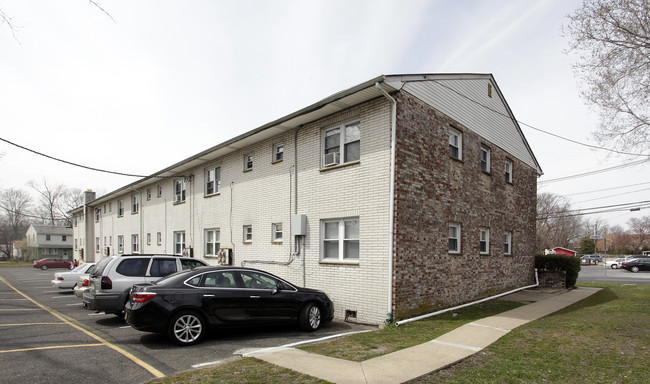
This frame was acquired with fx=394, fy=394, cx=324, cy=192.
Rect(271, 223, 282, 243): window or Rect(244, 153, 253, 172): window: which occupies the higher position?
Rect(244, 153, 253, 172): window

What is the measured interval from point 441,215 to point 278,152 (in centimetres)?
569

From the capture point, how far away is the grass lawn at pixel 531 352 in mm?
5289

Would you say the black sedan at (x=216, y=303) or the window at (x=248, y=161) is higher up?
the window at (x=248, y=161)

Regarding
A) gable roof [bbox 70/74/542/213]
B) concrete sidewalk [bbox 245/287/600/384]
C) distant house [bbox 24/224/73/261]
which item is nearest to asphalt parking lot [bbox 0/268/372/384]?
concrete sidewalk [bbox 245/287/600/384]

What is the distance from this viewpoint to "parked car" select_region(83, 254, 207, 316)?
9211mm

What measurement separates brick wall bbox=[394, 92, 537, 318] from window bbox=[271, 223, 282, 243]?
15.2 ft

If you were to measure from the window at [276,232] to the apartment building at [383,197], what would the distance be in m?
0.05

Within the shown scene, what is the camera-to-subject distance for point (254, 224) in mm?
13664

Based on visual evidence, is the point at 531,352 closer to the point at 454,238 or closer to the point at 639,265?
the point at 454,238

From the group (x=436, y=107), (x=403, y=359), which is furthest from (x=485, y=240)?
(x=403, y=359)

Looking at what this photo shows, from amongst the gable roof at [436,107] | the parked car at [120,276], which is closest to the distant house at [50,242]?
the gable roof at [436,107]

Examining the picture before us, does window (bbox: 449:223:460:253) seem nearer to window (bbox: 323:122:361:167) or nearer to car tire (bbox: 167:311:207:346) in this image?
window (bbox: 323:122:361:167)

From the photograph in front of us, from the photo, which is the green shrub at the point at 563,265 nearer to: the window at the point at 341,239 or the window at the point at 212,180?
the window at the point at 341,239

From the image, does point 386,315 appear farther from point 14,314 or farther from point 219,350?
point 14,314
